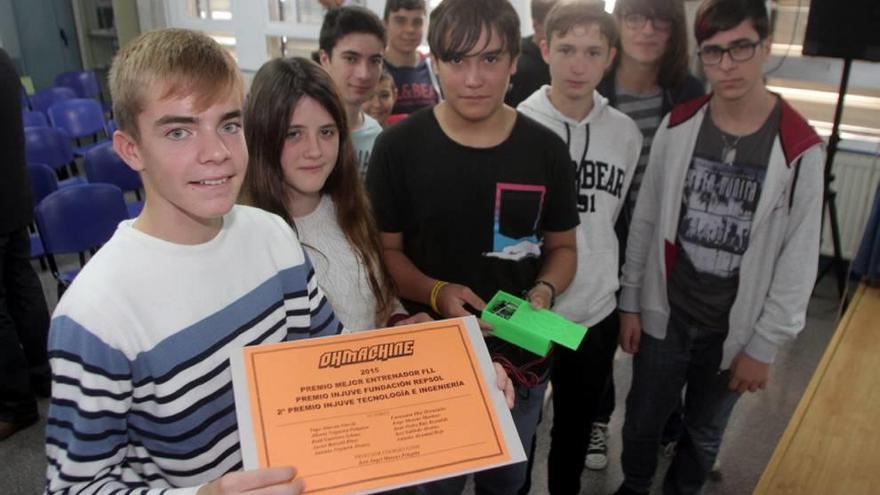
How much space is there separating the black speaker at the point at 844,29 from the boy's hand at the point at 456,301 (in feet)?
9.44

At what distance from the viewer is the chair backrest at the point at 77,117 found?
525cm

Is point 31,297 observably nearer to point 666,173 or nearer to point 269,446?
point 269,446

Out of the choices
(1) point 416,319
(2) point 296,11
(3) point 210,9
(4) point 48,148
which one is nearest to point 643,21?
(1) point 416,319

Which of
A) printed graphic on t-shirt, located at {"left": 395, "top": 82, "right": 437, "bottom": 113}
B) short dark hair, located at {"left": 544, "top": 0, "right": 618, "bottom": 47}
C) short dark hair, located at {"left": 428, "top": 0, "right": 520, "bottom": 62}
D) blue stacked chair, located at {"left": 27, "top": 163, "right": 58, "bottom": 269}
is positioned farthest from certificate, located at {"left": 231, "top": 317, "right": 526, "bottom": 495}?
blue stacked chair, located at {"left": 27, "top": 163, "right": 58, "bottom": 269}

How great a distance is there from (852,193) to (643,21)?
3169mm

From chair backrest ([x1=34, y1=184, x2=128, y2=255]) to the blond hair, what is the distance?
7.44 ft

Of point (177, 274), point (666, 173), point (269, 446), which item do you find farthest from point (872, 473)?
point (177, 274)

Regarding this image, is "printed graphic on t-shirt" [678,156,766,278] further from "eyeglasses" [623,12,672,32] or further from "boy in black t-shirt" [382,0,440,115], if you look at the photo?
"boy in black t-shirt" [382,0,440,115]

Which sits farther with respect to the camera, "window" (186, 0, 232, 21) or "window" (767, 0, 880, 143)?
"window" (186, 0, 232, 21)

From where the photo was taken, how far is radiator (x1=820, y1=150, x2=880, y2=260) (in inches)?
165

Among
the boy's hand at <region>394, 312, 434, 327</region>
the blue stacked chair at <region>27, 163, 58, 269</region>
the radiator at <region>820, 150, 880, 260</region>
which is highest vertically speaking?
the boy's hand at <region>394, 312, 434, 327</region>

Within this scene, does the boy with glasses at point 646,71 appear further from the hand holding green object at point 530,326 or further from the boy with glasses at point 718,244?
the hand holding green object at point 530,326

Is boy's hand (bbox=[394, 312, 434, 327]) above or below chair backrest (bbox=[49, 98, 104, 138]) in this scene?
above

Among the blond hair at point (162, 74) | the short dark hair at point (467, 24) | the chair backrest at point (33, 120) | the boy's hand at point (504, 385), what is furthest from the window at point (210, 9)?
the boy's hand at point (504, 385)
